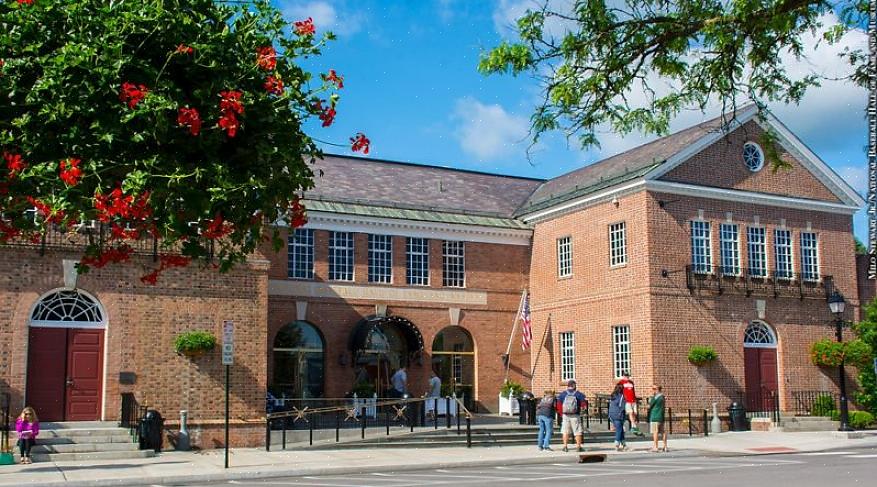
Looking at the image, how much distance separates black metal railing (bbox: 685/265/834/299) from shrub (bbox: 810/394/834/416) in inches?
126

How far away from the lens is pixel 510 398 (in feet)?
104

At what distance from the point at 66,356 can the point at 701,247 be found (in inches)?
721

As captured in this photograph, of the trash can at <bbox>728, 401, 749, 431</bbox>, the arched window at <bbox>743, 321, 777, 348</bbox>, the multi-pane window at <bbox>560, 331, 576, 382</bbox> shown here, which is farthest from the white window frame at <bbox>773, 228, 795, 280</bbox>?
the multi-pane window at <bbox>560, 331, 576, 382</bbox>

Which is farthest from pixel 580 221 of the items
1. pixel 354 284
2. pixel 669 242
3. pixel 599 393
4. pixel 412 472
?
pixel 412 472

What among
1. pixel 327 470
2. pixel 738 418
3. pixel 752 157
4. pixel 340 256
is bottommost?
pixel 327 470

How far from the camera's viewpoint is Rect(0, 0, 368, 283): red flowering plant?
25.1ft

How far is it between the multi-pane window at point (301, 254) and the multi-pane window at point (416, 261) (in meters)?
3.33

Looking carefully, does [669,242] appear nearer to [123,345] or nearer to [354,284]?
[354,284]

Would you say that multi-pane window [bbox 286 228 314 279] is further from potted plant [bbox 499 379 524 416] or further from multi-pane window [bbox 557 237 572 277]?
multi-pane window [bbox 557 237 572 277]

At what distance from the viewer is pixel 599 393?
29.7 m

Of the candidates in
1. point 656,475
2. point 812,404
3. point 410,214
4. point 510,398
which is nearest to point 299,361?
point 410,214

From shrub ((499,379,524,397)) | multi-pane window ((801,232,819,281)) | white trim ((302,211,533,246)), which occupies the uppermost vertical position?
white trim ((302,211,533,246))

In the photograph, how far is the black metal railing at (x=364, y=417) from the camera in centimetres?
2345

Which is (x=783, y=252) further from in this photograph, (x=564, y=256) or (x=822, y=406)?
(x=564, y=256)
